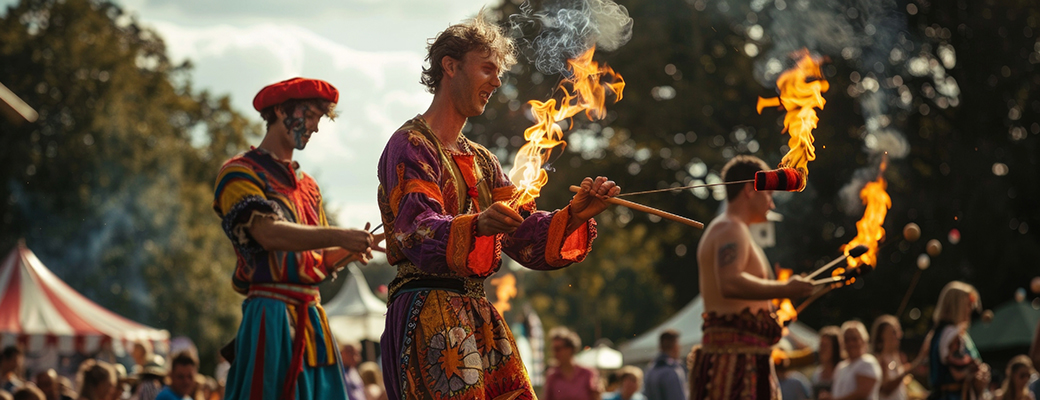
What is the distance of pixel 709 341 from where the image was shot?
556 cm

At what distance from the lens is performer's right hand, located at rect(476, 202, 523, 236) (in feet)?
10.2

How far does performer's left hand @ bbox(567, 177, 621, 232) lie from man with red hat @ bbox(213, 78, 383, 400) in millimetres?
1090

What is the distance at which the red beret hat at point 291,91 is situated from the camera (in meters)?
4.58

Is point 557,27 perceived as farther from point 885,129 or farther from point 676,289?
point 676,289

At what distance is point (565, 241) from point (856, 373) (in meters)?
5.11

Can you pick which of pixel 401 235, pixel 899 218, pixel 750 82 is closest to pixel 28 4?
pixel 750 82

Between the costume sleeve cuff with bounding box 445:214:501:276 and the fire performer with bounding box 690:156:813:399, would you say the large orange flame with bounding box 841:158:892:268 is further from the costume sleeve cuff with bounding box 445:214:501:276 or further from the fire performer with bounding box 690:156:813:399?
the costume sleeve cuff with bounding box 445:214:501:276

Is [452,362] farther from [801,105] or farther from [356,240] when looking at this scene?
[801,105]

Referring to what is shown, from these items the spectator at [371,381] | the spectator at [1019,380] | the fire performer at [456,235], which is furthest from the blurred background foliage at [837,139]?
the fire performer at [456,235]

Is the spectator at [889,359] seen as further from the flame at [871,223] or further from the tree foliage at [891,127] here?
the tree foliage at [891,127]

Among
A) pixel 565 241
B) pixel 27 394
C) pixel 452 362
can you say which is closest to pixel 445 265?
pixel 452 362

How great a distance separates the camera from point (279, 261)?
14.3 ft

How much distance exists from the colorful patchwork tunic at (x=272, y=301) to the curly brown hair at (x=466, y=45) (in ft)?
3.02

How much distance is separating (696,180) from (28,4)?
2119 centimetres
